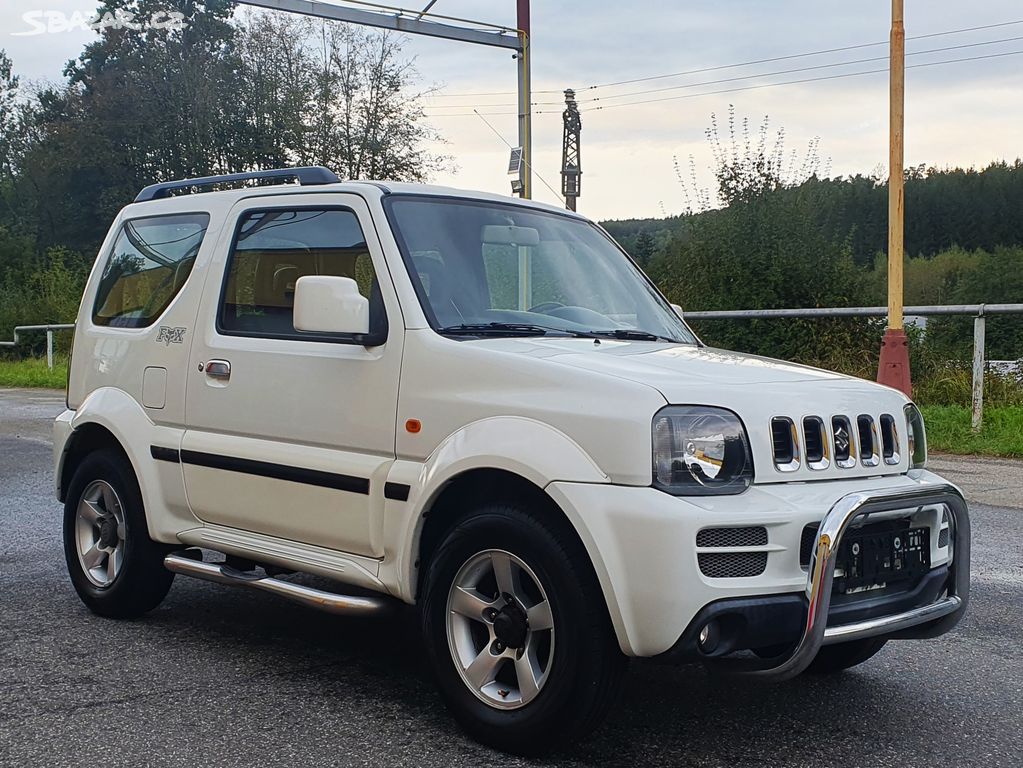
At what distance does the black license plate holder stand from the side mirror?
71.4 inches

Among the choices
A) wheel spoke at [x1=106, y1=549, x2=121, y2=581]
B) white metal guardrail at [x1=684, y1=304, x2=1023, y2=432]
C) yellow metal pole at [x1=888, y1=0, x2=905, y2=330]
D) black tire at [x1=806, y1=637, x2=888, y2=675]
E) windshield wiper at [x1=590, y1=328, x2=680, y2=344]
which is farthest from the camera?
yellow metal pole at [x1=888, y1=0, x2=905, y2=330]

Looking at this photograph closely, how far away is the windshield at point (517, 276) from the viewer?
442 centimetres

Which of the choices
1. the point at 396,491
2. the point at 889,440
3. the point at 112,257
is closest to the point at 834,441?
the point at 889,440

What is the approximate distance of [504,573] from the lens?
3.76 meters

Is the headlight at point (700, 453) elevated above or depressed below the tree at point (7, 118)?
below

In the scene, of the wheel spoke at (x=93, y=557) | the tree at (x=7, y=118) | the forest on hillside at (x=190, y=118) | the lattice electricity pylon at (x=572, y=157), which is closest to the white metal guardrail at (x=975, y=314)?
the wheel spoke at (x=93, y=557)

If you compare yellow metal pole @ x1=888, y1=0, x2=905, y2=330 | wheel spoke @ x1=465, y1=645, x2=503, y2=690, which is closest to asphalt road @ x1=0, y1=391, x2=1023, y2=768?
wheel spoke @ x1=465, y1=645, x2=503, y2=690

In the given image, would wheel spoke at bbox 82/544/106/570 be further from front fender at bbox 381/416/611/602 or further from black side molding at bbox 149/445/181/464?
front fender at bbox 381/416/611/602

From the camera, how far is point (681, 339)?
16.4 ft

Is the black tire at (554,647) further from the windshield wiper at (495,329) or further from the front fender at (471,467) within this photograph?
the windshield wiper at (495,329)

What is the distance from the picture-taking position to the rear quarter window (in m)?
5.36

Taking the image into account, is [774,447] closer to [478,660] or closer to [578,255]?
[478,660]

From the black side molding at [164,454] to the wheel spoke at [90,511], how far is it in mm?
602

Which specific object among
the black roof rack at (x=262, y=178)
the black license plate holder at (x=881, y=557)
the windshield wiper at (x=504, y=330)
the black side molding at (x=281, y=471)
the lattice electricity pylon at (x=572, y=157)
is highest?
the lattice electricity pylon at (x=572, y=157)
